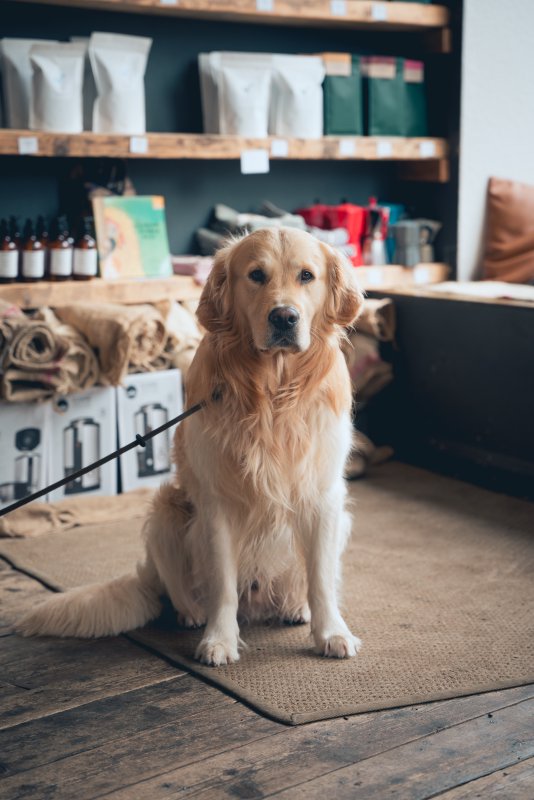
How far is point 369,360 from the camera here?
4.11 meters

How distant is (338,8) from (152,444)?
2.06m

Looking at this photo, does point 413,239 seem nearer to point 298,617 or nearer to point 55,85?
point 55,85

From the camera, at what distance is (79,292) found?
3.84 meters

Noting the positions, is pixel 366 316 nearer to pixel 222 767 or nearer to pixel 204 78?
pixel 204 78

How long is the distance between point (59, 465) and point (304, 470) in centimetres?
147

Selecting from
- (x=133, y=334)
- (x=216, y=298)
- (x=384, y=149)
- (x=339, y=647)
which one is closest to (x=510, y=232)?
(x=384, y=149)

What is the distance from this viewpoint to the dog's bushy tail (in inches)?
98.1

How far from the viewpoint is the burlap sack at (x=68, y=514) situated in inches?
132

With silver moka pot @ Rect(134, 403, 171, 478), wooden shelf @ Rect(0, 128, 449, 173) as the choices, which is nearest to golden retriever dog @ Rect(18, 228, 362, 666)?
silver moka pot @ Rect(134, 403, 171, 478)

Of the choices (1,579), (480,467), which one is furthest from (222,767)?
(480,467)

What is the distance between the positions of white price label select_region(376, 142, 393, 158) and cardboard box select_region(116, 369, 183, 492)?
1.50m

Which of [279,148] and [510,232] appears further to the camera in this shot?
[510,232]

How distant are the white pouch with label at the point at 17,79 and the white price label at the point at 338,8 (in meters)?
1.29

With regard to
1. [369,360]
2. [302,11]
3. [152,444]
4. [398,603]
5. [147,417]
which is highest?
[302,11]
